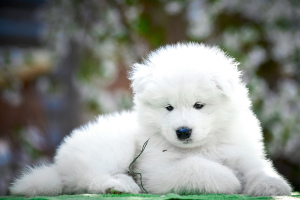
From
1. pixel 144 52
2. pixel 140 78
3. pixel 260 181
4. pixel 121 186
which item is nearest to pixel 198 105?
pixel 140 78

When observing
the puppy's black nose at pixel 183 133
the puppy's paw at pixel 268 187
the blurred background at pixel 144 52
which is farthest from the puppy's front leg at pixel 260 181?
the blurred background at pixel 144 52

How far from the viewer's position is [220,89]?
11.1ft

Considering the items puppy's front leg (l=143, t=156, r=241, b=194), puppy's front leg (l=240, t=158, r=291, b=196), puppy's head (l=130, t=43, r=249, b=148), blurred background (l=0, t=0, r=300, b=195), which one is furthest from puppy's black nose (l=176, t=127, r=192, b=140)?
blurred background (l=0, t=0, r=300, b=195)

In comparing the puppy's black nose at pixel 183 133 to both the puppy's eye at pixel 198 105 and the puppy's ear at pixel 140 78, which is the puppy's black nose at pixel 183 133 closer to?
the puppy's eye at pixel 198 105

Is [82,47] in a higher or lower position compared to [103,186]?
higher

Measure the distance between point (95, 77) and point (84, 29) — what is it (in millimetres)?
1749

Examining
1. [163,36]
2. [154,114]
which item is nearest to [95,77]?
[163,36]

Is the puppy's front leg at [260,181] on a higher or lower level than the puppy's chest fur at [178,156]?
lower

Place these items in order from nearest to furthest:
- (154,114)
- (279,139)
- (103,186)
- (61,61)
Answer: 1. (103,186)
2. (154,114)
3. (279,139)
4. (61,61)

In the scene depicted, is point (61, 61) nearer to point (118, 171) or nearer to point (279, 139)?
point (279, 139)

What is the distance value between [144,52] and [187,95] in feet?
14.6

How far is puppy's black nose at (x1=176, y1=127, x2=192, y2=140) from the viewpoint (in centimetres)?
316

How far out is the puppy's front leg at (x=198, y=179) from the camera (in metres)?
3.02

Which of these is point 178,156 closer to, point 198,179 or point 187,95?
point 198,179
